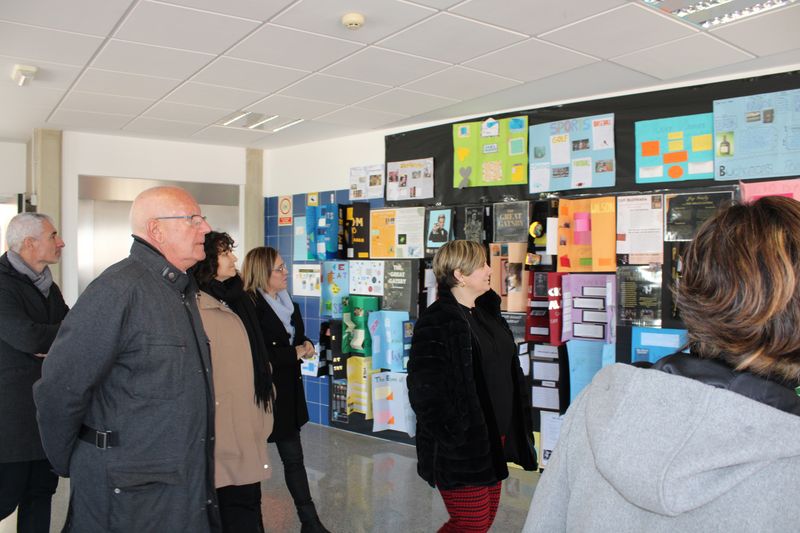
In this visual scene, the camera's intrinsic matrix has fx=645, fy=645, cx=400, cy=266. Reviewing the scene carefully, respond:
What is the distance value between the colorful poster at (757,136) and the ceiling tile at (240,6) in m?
2.84

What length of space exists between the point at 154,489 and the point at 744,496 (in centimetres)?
167

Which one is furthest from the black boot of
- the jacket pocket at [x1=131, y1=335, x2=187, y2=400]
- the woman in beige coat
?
the jacket pocket at [x1=131, y1=335, x2=187, y2=400]

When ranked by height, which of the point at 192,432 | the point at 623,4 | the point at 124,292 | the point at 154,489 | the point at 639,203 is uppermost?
the point at 623,4

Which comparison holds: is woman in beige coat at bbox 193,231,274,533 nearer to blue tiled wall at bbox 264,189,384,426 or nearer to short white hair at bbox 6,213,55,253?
short white hair at bbox 6,213,55,253

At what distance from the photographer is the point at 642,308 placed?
445 cm

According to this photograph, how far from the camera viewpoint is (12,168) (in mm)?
7160

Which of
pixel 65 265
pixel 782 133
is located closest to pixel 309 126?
pixel 65 265

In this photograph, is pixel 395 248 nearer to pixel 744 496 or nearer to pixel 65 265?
pixel 65 265

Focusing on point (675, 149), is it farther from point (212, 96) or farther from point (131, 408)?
point (131, 408)

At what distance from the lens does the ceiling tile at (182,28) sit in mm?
3311

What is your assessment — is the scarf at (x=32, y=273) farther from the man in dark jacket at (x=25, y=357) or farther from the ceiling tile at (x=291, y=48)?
the ceiling tile at (x=291, y=48)

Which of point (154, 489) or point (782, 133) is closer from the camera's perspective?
point (154, 489)

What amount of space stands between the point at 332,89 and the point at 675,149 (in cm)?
245

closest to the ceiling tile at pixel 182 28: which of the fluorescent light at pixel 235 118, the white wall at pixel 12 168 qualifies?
the fluorescent light at pixel 235 118
